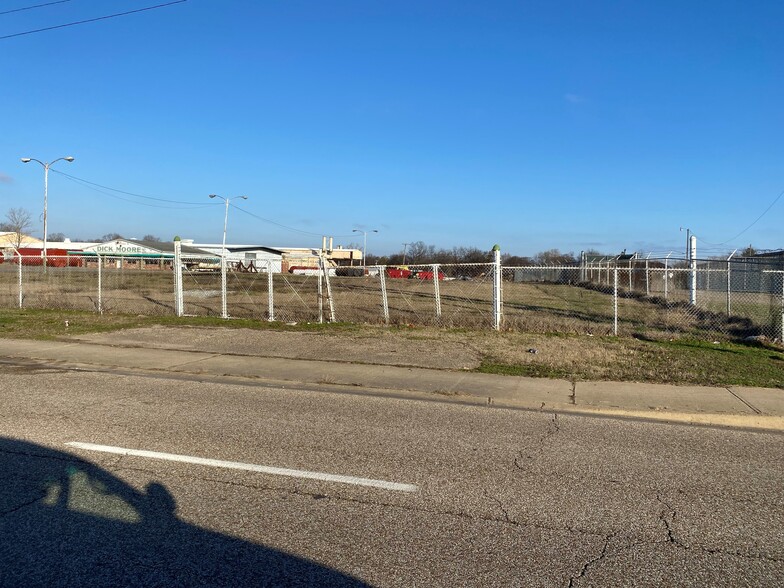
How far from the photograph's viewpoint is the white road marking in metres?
5.34

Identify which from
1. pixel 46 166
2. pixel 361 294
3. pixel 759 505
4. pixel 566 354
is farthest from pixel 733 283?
pixel 46 166

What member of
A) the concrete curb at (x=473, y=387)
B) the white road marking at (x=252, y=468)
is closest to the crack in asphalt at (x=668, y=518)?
the white road marking at (x=252, y=468)

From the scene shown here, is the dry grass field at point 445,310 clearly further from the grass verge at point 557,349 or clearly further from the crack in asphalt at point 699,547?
the crack in asphalt at point 699,547

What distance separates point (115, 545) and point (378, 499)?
1878 millimetres

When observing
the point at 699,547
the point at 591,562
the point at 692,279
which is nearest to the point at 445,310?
the point at 692,279

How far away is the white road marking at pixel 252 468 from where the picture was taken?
534cm

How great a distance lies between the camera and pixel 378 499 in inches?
197

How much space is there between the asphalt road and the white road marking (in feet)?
0.09

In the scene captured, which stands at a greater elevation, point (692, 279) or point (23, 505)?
point (692, 279)

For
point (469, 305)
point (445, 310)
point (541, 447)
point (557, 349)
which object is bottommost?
point (541, 447)

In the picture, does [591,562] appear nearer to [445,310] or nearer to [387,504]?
[387,504]

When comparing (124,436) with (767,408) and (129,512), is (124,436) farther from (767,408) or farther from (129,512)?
(767,408)

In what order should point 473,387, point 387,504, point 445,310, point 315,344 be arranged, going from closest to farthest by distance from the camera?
point 387,504 < point 473,387 < point 315,344 < point 445,310

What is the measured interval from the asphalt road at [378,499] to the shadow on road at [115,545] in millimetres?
17
